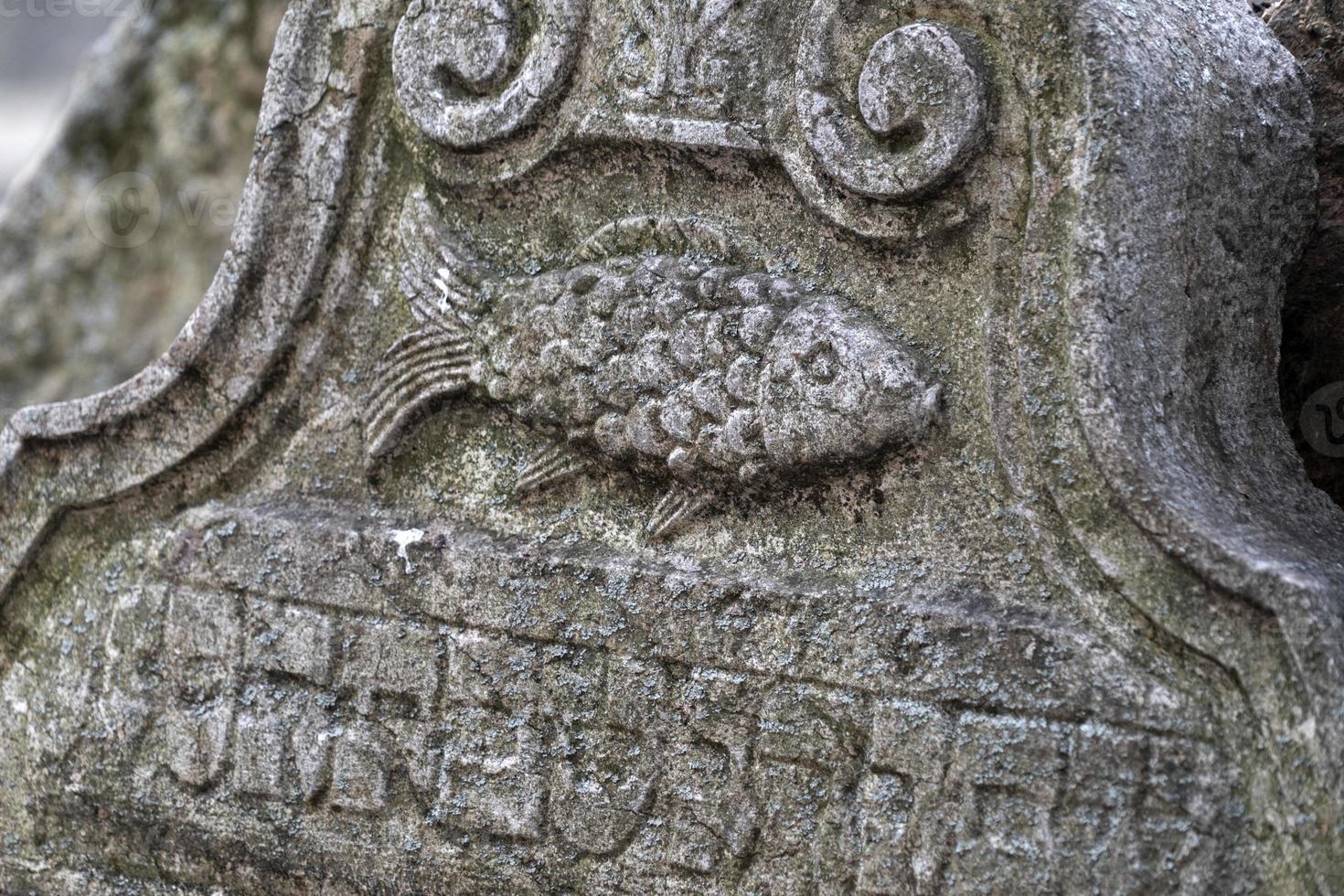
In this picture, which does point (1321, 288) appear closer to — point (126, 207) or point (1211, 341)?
point (1211, 341)

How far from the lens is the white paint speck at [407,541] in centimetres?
157

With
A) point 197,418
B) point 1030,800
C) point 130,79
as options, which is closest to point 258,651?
point 197,418

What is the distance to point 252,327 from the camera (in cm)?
167

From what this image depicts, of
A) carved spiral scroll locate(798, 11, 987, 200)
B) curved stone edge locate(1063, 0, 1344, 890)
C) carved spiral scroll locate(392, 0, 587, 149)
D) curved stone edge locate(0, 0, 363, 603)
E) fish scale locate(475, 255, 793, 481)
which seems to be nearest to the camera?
curved stone edge locate(1063, 0, 1344, 890)

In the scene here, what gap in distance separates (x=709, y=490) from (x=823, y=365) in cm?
21

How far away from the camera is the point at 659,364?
1456 millimetres

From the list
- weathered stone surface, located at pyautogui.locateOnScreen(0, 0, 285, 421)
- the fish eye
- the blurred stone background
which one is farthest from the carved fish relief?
the blurred stone background

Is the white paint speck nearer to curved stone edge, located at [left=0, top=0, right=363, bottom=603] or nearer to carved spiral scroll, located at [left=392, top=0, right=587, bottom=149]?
curved stone edge, located at [left=0, top=0, right=363, bottom=603]

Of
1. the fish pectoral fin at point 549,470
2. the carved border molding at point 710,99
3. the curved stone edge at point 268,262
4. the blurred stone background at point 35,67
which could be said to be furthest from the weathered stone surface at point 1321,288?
the blurred stone background at point 35,67

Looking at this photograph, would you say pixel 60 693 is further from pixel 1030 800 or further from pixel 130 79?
pixel 130 79

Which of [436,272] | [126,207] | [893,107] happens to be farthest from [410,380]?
[126,207]

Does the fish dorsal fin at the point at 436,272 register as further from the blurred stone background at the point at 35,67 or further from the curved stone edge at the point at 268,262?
the blurred stone background at the point at 35,67

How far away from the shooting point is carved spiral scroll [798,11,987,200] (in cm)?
132

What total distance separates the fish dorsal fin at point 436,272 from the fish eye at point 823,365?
43 cm
